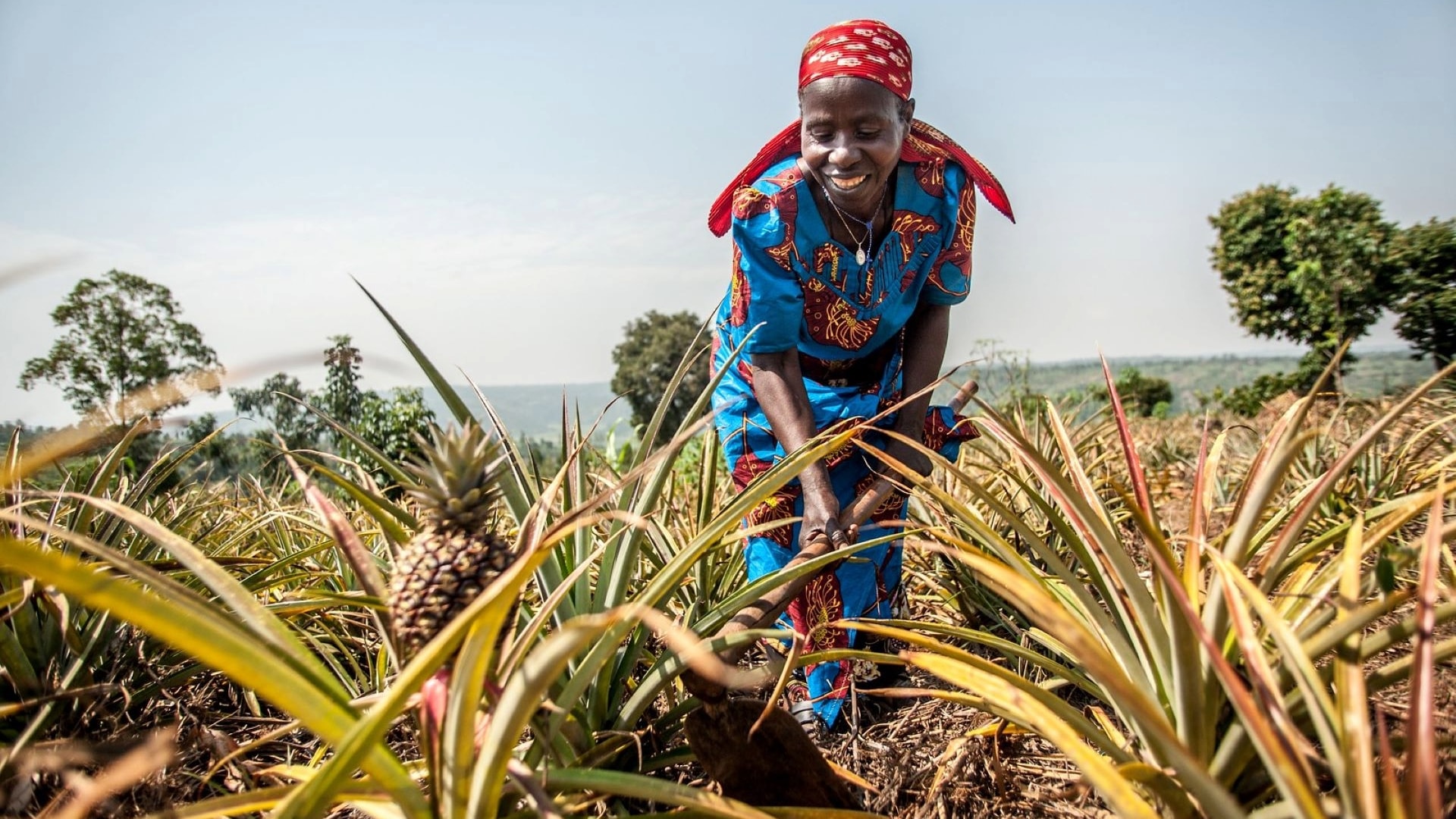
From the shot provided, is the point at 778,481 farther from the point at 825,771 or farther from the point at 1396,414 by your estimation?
the point at 1396,414

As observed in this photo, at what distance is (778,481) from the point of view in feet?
4.29

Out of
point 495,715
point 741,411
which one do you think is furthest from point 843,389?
point 495,715

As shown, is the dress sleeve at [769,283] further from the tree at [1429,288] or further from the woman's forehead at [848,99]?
the tree at [1429,288]

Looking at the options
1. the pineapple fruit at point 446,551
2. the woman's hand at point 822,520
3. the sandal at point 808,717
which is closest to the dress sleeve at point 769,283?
the woman's hand at point 822,520

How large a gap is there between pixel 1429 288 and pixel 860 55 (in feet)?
59.0

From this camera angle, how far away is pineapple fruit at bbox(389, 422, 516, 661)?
1.01 meters

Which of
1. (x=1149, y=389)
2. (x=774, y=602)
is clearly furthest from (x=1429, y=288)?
(x=774, y=602)

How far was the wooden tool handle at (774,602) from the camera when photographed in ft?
3.94

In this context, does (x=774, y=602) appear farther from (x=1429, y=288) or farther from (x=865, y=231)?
(x=1429, y=288)

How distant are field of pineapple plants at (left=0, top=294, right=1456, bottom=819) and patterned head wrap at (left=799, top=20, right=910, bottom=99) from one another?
0.93 meters

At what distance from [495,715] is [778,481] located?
0.59m

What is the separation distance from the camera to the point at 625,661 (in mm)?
1386

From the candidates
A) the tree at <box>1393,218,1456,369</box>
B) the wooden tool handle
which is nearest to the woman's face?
the wooden tool handle

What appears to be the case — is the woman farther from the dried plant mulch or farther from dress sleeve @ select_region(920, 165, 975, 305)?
the dried plant mulch
